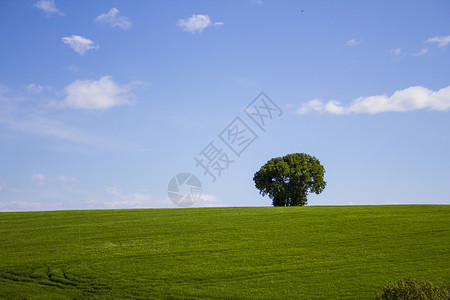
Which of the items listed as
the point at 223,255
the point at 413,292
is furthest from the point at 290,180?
the point at 413,292

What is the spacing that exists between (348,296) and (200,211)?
22.2 metres

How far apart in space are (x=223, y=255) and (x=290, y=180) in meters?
36.7

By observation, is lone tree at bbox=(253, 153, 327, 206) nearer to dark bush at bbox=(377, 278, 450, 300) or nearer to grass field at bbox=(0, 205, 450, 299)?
grass field at bbox=(0, 205, 450, 299)

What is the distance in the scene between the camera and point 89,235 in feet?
91.0

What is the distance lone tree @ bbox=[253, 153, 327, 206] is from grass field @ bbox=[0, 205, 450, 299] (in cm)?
2308

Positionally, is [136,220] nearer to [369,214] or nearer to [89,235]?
[89,235]

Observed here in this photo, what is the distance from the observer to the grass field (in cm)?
1817

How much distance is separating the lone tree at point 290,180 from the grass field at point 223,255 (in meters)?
23.1

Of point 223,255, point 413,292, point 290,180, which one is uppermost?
point 290,180

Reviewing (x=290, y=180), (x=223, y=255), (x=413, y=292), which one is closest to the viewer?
(x=413, y=292)

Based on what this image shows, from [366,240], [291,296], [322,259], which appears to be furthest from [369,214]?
[291,296]

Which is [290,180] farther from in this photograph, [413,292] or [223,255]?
[413,292]

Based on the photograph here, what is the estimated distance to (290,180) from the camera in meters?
57.9

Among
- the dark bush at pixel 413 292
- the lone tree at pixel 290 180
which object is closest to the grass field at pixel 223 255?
the dark bush at pixel 413 292
